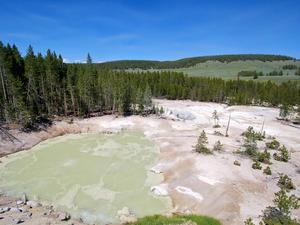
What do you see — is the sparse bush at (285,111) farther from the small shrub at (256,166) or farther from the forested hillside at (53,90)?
the small shrub at (256,166)

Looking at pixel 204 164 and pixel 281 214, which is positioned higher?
pixel 281 214

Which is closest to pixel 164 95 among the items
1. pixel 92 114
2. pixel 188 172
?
pixel 92 114

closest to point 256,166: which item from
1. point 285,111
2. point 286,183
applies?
point 286,183

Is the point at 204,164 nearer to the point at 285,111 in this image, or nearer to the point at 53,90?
the point at 53,90

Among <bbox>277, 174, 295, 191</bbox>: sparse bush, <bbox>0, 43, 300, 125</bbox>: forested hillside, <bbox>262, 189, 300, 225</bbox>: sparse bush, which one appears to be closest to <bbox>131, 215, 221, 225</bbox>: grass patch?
<bbox>262, 189, 300, 225</bbox>: sparse bush

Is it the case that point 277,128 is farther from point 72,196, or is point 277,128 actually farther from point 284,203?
point 72,196
